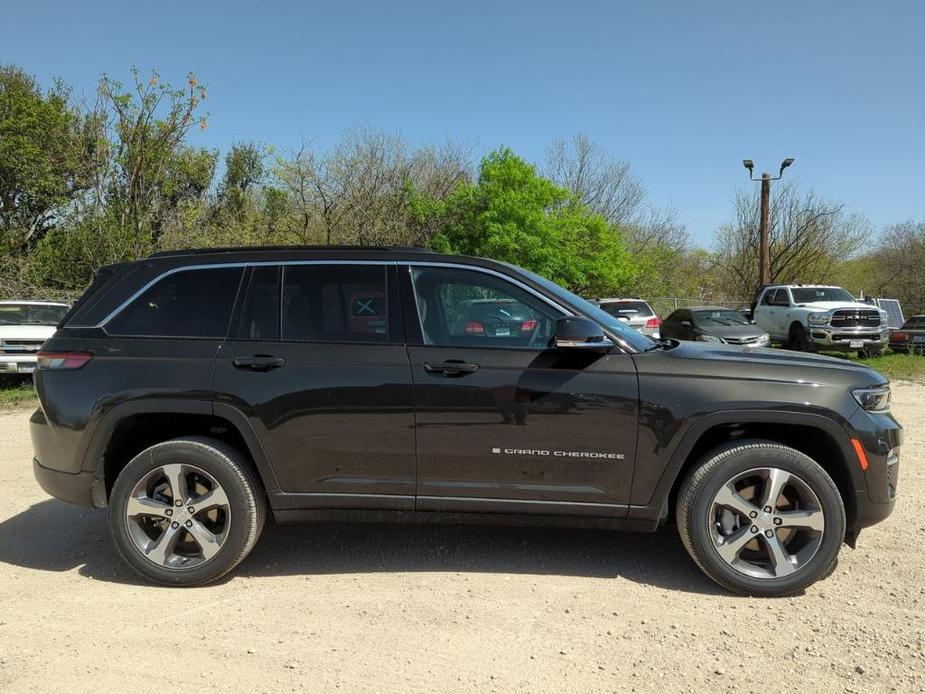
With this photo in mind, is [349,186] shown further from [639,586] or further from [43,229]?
[639,586]

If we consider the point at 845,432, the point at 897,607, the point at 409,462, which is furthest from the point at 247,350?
the point at 897,607

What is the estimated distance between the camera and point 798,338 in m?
17.0

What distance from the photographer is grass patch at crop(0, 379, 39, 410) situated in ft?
33.2

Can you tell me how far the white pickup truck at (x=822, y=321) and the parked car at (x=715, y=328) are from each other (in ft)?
3.18

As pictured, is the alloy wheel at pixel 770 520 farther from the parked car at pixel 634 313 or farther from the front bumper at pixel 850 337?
the front bumper at pixel 850 337

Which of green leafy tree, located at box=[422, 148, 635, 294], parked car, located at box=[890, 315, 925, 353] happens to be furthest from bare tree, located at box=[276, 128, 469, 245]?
parked car, located at box=[890, 315, 925, 353]

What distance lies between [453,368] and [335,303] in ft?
2.63

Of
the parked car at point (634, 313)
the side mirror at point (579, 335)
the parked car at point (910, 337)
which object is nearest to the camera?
the side mirror at point (579, 335)

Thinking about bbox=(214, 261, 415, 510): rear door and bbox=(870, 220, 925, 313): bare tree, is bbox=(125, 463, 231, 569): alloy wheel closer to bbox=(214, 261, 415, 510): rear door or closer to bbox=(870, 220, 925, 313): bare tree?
bbox=(214, 261, 415, 510): rear door

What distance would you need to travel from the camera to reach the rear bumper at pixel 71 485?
3.68 meters

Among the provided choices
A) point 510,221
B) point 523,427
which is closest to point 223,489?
point 523,427

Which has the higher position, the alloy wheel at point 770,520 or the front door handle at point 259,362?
the front door handle at point 259,362

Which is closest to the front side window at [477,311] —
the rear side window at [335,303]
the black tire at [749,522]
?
Answer: the rear side window at [335,303]

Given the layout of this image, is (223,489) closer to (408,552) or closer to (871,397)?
(408,552)
